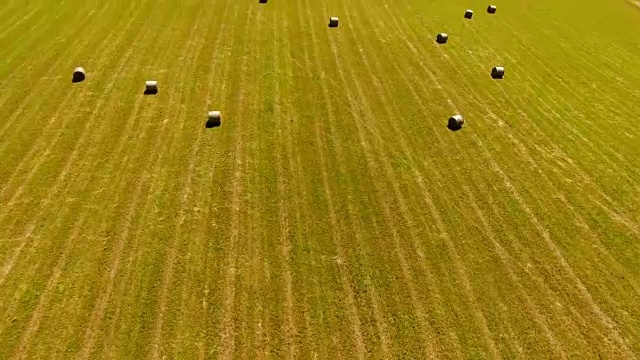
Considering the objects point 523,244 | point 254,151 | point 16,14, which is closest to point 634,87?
point 523,244

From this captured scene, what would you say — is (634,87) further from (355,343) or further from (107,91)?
(107,91)

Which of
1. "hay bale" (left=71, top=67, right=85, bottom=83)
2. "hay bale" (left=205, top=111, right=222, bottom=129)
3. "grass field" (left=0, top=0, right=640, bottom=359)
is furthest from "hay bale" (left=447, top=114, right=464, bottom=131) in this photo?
"hay bale" (left=71, top=67, right=85, bottom=83)

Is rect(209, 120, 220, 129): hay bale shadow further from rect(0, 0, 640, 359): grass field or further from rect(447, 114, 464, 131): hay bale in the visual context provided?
rect(447, 114, 464, 131): hay bale

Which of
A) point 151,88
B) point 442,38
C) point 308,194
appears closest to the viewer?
point 308,194

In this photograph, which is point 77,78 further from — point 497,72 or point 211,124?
point 497,72

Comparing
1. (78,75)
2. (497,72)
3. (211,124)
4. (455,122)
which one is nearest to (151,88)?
(78,75)

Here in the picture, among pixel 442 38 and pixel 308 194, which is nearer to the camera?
pixel 308 194

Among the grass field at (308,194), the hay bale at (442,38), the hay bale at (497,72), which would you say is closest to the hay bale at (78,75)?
the grass field at (308,194)
